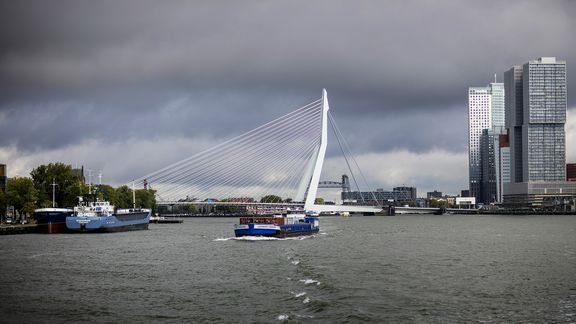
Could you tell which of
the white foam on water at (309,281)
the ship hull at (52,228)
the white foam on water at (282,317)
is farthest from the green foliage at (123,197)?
the white foam on water at (282,317)

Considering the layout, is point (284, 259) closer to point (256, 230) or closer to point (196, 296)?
point (196, 296)

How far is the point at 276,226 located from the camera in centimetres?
7850

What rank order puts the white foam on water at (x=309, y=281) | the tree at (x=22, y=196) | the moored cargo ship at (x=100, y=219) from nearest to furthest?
the white foam on water at (x=309, y=281) → the moored cargo ship at (x=100, y=219) → the tree at (x=22, y=196)

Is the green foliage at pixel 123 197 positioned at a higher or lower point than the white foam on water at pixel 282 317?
higher

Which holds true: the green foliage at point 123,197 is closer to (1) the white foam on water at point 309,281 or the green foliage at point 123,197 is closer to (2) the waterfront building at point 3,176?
(2) the waterfront building at point 3,176

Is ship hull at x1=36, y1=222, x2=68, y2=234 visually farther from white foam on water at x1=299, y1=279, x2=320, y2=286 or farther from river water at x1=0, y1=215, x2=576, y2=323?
white foam on water at x1=299, y1=279, x2=320, y2=286

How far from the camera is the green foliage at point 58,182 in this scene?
124 metres

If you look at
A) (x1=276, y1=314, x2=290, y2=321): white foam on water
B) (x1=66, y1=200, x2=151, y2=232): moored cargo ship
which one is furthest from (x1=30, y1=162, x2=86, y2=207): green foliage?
(x1=276, y1=314, x2=290, y2=321): white foam on water

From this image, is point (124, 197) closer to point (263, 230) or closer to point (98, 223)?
point (98, 223)

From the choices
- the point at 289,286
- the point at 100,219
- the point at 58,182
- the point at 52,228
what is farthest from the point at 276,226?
the point at 58,182

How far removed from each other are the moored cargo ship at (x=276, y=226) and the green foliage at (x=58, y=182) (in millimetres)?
51606

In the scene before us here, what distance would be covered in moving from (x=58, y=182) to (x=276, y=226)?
212ft

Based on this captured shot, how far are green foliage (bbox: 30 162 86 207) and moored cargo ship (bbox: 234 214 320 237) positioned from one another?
51.6 meters

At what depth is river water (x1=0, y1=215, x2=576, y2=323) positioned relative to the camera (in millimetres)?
28463
